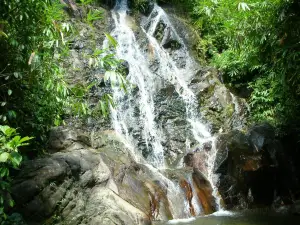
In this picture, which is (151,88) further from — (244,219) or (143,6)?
(244,219)

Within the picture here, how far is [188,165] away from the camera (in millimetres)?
8727

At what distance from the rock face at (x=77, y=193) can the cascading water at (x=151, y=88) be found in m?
1.27

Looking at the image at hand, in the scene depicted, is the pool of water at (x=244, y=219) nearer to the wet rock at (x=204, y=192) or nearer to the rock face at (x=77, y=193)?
the wet rock at (x=204, y=192)

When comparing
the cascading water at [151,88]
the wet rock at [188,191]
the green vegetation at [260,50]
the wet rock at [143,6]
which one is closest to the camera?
the green vegetation at [260,50]

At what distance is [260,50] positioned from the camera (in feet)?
21.9

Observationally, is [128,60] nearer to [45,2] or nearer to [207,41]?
[207,41]

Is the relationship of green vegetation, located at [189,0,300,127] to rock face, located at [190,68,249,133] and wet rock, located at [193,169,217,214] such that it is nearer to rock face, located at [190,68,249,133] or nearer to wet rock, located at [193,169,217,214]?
rock face, located at [190,68,249,133]

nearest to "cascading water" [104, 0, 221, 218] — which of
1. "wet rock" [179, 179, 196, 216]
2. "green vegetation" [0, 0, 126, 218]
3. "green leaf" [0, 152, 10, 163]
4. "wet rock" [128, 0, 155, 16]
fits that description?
"wet rock" [179, 179, 196, 216]

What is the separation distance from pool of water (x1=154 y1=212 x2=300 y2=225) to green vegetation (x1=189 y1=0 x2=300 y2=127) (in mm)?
2650

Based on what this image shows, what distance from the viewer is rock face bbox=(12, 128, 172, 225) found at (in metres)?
4.58

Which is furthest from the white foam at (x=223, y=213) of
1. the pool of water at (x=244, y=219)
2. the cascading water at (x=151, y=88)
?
the cascading water at (x=151, y=88)

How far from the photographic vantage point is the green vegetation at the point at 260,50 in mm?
5109

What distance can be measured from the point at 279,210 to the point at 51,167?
5.15 meters

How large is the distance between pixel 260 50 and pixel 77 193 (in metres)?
4.80
